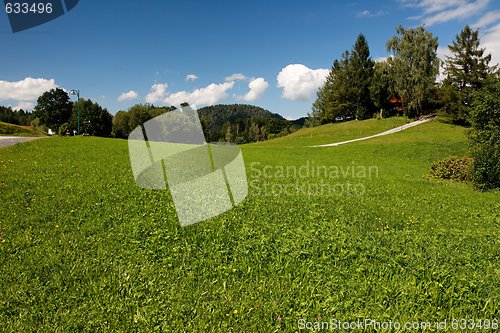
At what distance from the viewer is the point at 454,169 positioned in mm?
23047

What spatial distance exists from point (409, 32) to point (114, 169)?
67.0 metres

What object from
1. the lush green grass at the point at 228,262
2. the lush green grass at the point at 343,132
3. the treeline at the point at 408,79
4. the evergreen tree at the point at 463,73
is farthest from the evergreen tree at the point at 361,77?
the lush green grass at the point at 228,262

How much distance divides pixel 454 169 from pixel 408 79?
45.7m

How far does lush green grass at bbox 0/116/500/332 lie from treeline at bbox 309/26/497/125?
5016 centimetres

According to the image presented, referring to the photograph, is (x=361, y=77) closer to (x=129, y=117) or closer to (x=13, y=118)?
(x=129, y=117)

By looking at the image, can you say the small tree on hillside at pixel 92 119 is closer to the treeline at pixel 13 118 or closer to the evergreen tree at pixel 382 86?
the treeline at pixel 13 118

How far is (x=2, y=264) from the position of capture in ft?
21.0

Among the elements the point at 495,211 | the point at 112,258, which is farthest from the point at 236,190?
the point at 495,211

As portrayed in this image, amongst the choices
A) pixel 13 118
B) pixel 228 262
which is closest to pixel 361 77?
pixel 228 262

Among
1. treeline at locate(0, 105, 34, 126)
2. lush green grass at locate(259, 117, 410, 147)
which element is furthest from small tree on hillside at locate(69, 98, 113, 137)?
lush green grass at locate(259, 117, 410, 147)

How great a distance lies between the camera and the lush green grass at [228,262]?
17.5 feet

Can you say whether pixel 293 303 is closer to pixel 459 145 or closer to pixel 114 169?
pixel 114 169

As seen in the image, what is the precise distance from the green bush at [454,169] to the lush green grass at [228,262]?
38.9 feet

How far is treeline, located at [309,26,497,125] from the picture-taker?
51812mm
